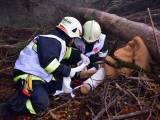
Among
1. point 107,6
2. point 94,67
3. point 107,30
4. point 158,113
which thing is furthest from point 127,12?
point 158,113

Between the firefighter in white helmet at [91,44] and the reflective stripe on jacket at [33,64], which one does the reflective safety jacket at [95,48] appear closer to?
the firefighter in white helmet at [91,44]

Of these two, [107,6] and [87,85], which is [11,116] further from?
[107,6]

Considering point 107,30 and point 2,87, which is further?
point 107,30

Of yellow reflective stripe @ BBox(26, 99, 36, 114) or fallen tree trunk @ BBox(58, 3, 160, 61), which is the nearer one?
yellow reflective stripe @ BBox(26, 99, 36, 114)

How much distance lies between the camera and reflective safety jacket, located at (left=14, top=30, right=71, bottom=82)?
3.15 meters

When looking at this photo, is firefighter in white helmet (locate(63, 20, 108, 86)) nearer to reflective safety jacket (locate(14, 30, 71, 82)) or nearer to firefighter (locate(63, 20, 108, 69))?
firefighter (locate(63, 20, 108, 69))

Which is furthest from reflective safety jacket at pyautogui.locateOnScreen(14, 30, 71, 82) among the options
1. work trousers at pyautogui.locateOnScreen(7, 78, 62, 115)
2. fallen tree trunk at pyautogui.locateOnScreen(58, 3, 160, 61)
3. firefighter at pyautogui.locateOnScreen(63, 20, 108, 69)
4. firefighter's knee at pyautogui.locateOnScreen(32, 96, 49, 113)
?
fallen tree trunk at pyautogui.locateOnScreen(58, 3, 160, 61)

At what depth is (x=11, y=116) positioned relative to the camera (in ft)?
10.7

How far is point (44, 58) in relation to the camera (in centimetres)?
311

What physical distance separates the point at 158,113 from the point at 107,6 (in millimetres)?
5910

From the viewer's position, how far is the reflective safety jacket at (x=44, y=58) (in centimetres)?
315

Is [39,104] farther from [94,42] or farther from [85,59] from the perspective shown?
[94,42]

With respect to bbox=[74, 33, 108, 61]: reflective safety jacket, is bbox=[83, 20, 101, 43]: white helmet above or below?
above

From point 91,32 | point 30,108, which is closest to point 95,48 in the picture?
point 91,32
